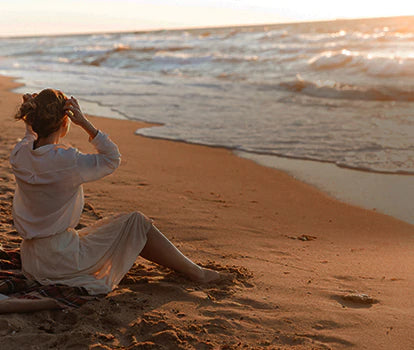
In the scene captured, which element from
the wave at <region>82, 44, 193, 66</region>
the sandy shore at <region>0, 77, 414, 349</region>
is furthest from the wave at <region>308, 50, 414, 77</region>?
the wave at <region>82, 44, 193, 66</region>

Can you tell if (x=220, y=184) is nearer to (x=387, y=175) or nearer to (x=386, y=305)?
(x=387, y=175)

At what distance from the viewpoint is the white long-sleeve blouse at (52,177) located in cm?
307

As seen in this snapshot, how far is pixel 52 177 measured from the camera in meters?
3.09

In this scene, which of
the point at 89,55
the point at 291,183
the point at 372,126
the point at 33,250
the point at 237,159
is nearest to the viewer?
the point at 33,250

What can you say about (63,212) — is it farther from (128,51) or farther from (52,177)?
(128,51)

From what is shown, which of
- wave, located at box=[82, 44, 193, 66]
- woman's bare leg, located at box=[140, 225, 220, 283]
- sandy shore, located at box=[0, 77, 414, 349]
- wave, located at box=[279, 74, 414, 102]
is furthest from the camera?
wave, located at box=[82, 44, 193, 66]

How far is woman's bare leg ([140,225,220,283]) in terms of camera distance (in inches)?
138

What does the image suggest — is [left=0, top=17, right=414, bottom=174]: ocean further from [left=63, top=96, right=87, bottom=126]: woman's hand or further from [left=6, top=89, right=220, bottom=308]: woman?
[left=63, top=96, right=87, bottom=126]: woman's hand

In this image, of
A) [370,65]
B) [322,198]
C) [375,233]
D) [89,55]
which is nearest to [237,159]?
[322,198]

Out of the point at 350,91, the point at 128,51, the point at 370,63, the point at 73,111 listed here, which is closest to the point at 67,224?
the point at 73,111

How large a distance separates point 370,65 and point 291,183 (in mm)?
13858

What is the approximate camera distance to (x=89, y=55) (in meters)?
34.7

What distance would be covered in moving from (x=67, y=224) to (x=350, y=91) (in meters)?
13.3

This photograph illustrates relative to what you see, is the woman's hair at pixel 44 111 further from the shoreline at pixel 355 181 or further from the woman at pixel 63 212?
the shoreline at pixel 355 181
